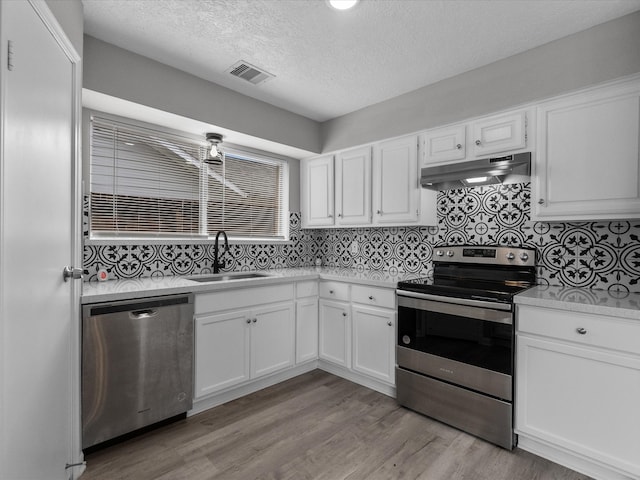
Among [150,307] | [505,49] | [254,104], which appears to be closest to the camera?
[150,307]

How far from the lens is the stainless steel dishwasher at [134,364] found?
185cm

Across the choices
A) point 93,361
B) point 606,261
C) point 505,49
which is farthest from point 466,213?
point 93,361

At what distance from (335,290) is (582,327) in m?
1.75

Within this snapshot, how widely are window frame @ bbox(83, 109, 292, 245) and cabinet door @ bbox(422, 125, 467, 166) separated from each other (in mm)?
1597

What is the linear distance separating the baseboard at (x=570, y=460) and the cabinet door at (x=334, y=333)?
1.35 meters

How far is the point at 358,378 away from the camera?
113 inches

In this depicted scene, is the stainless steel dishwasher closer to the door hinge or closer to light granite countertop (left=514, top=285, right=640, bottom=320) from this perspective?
the door hinge

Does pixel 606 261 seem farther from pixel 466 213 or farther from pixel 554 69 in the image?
pixel 554 69

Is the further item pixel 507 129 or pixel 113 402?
pixel 507 129

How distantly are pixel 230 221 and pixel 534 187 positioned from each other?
2521 millimetres

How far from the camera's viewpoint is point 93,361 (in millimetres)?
1850

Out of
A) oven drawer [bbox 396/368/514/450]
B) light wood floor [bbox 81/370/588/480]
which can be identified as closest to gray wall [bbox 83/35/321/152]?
light wood floor [bbox 81/370/588/480]

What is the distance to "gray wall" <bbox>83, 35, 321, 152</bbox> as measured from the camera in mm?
2123

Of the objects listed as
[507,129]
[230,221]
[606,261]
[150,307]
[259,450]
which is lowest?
[259,450]
